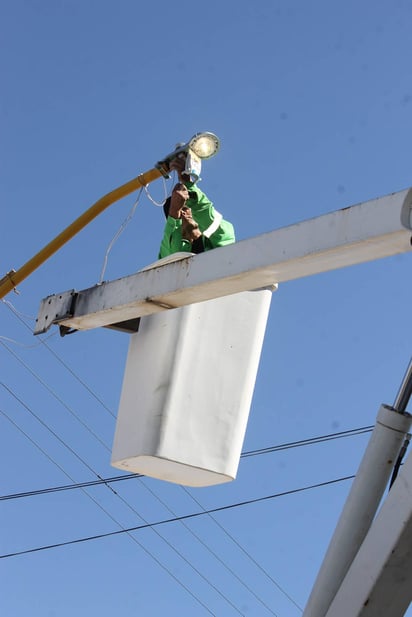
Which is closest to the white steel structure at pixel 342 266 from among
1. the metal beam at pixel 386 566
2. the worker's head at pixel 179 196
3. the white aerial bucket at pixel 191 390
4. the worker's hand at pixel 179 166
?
the metal beam at pixel 386 566

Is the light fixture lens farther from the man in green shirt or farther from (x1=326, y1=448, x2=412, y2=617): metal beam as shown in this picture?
(x1=326, y1=448, x2=412, y2=617): metal beam

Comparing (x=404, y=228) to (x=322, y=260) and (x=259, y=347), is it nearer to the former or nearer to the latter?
(x=322, y=260)

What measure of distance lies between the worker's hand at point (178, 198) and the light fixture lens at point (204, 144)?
9.5 inches

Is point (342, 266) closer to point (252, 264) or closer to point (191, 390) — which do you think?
point (252, 264)

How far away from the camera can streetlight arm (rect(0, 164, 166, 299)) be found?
666cm

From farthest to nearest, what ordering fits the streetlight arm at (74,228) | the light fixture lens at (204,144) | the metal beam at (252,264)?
1. the streetlight arm at (74,228)
2. the light fixture lens at (204,144)
3. the metal beam at (252,264)

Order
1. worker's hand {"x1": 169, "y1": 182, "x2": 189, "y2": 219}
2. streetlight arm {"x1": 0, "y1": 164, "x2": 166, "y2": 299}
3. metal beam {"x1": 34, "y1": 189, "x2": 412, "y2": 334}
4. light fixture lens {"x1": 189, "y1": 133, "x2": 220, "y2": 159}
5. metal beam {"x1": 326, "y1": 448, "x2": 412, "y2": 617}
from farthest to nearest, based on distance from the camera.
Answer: streetlight arm {"x1": 0, "y1": 164, "x2": 166, "y2": 299} → worker's hand {"x1": 169, "y1": 182, "x2": 189, "y2": 219} → light fixture lens {"x1": 189, "y1": 133, "x2": 220, "y2": 159} → metal beam {"x1": 34, "y1": 189, "x2": 412, "y2": 334} → metal beam {"x1": 326, "y1": 448, "x2": 412, "y2": 617}

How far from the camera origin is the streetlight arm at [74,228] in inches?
262

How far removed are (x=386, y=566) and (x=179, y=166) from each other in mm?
2688

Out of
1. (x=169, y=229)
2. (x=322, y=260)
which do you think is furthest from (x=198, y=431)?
(x=322, y=260)

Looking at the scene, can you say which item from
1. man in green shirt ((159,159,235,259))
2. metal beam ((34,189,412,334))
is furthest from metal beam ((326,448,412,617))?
man in green shirt ((159,159,235,259))

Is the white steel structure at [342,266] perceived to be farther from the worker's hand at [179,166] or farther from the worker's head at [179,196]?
the worker's hand at [179,166]

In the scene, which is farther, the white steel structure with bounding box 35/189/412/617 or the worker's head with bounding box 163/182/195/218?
the worker's head with bounding box 163/182/195/218

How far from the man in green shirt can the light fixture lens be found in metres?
0.19
